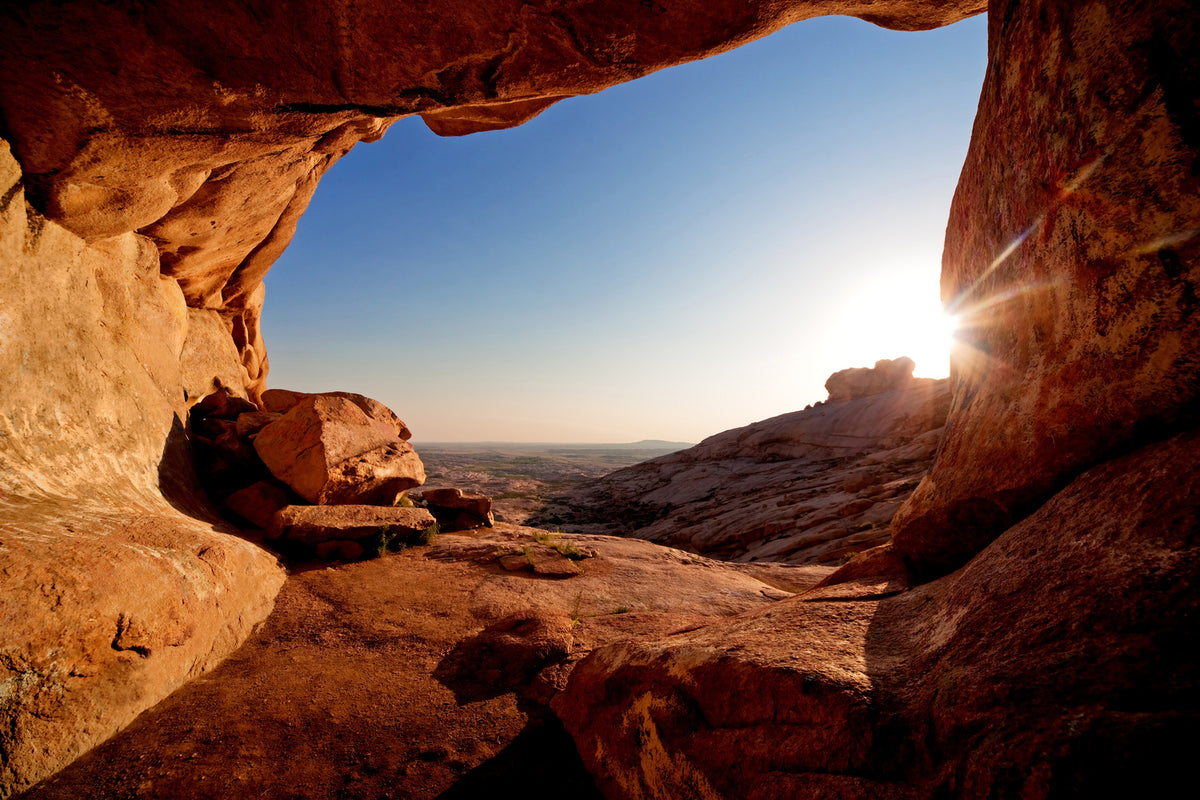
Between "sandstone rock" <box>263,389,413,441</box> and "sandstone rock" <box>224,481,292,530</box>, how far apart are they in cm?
272

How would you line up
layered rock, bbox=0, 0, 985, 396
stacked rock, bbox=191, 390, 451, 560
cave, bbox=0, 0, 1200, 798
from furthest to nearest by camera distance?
stacked rock, bbox=191, 390, 451, 560 → layered rock, bbox=0, 0, 985, 396 → cave, bbox=0, 0, 1200, 798

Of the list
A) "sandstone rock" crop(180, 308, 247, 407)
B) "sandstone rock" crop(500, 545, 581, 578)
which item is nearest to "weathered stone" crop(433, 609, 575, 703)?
"sandstone rock" crop(500, 545, 581, 578)

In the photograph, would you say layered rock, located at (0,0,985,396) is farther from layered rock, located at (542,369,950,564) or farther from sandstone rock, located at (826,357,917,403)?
sandstone rock, located at (826,357,917,403)

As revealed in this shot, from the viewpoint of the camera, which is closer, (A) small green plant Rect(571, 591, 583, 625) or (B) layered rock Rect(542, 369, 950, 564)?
(A) small green plant Rect(571, 591, 583, 625)

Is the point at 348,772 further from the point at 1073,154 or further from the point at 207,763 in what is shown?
the point at 1073,154

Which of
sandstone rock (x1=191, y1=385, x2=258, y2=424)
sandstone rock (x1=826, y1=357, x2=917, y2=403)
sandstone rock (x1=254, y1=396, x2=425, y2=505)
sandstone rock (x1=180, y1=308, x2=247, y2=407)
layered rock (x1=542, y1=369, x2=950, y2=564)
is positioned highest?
sandstone rock (x1=826, y1=357, x2=917, y2=403)

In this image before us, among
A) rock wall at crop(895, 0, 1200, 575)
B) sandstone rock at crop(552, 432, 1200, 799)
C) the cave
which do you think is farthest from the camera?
rock wall at crop(895, 0, 1200, 575)

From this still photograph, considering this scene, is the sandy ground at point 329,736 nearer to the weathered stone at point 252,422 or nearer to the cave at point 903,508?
the cave at point 903,508

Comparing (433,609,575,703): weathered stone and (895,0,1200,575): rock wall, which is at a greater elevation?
(895,0,1200,575): rock wall

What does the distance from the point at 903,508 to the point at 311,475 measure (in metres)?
9.40

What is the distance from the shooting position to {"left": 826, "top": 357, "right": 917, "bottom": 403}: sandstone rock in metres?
40.4

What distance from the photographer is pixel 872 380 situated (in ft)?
136

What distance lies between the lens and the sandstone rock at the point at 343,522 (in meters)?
7.82

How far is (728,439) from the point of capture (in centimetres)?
4041
